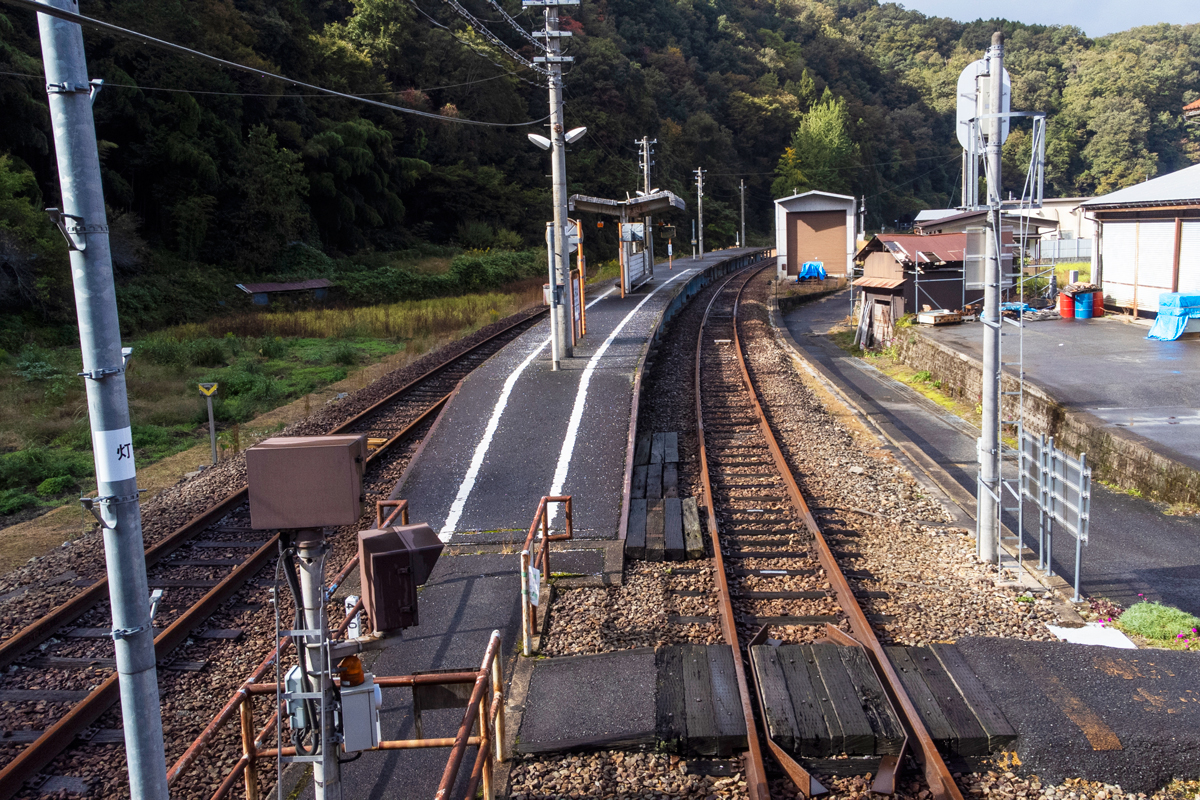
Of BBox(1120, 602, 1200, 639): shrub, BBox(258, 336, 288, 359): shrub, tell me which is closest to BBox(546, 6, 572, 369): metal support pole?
BBox(258, 336, 288, 359): shrub

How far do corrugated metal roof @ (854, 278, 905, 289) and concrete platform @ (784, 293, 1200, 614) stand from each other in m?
5.86

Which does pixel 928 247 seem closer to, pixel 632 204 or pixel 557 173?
pixel 632 204

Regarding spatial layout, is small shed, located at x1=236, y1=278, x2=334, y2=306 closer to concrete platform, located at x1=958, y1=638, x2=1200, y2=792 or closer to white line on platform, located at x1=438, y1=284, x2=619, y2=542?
white line on platform, located at x1=438, y1=284, x2=619, y2=542

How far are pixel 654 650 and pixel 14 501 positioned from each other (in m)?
9.07

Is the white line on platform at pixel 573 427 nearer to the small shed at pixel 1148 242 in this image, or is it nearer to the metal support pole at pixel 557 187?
the metal support pole at pixel 557 187

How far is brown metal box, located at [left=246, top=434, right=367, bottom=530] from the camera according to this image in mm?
3840

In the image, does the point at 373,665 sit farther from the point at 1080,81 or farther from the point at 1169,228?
the point at 1080,81

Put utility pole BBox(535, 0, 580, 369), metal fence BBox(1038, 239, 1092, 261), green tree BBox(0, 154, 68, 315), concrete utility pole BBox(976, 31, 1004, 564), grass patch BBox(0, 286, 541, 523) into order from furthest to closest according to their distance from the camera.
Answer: metal fence BBox(1038, 239, 1092, 261), green tree BBox(0, 154, 68, 315), utility pole BBox(535, 0, 580, 369), grass patch BBox(0, 286, 541, 523), concrete utility pole BBox(976, 31, 1004, 564)

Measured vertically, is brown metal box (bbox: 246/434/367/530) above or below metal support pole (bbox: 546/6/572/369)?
below

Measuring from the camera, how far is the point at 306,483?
152 inches

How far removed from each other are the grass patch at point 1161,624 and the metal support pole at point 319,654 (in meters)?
6.14

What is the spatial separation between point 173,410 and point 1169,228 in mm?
19787

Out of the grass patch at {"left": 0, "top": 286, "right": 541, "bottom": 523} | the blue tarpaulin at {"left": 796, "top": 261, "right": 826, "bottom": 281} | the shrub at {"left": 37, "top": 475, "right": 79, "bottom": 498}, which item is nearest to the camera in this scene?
the shrub at {"left": 37, "top": 475, "right": 79, "bottom": 498}

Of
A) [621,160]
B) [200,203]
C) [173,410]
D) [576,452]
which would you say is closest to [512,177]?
[621,160]
